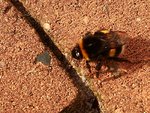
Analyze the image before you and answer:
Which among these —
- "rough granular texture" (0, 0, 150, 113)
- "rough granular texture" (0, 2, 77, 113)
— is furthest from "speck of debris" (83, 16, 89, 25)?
"rough granular texture" (0, 2, 77, 113)

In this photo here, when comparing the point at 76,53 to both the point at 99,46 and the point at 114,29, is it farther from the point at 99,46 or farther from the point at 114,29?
the point at 114,29

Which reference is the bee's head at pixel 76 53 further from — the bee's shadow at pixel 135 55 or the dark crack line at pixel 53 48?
the bee's shadow at pixel 135 55

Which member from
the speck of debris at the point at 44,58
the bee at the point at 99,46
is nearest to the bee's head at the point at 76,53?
the bee at the point at 99,46

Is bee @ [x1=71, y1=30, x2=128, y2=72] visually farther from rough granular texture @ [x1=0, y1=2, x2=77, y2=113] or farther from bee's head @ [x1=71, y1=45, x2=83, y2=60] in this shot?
rough granular texture @ [x1=0, y1=2, x2=77, y2=113]

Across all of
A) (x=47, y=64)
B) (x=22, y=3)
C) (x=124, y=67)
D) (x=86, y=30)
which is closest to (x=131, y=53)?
(x=124, y=67)

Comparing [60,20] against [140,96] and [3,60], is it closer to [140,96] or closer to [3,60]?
[3,60]
